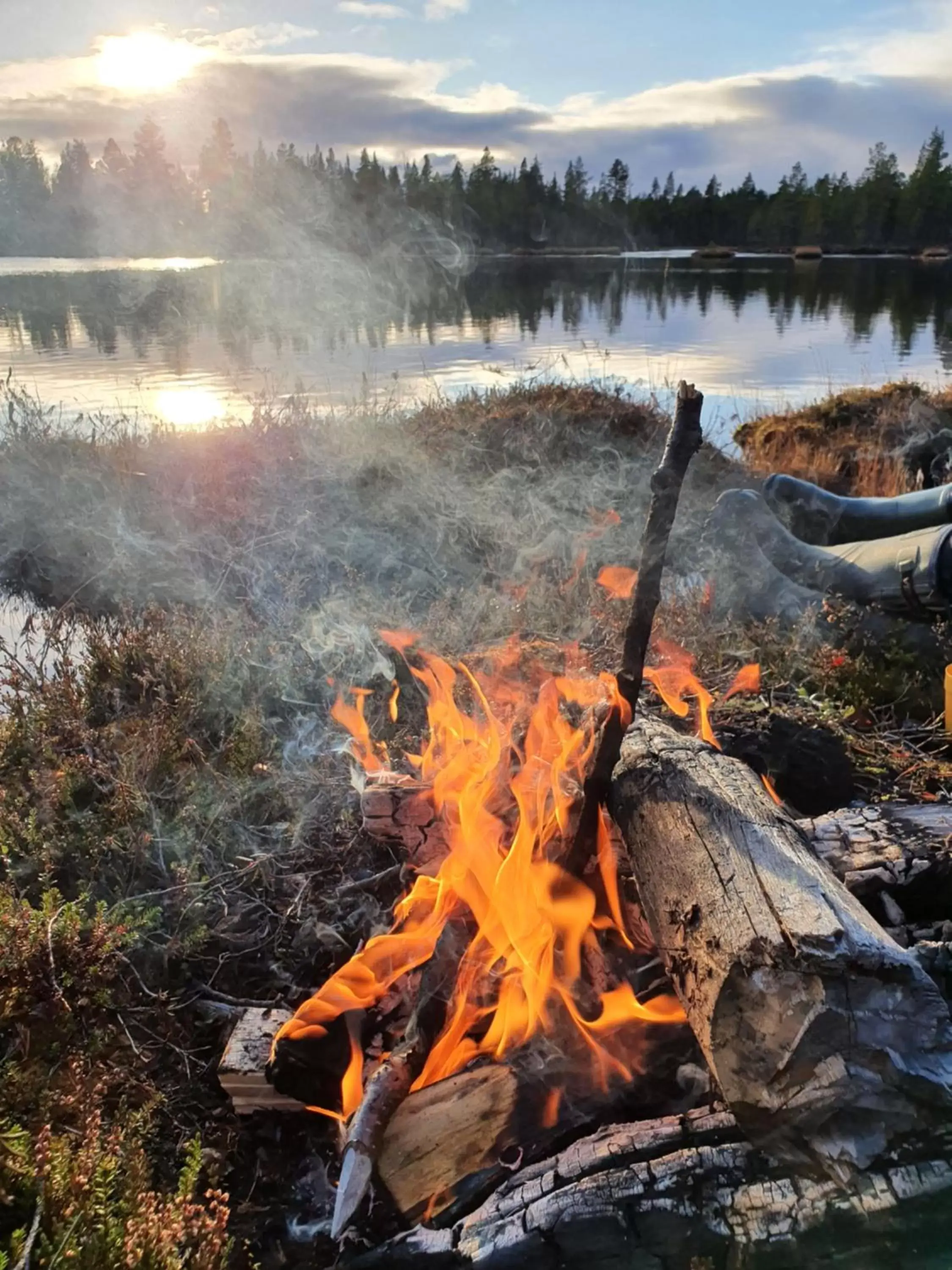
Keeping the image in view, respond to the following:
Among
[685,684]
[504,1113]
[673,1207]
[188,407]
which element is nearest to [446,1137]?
[504,1113]

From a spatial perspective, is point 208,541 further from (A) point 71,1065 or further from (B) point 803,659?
(A) point 71,1065

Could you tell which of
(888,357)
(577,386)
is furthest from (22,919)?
(888,357)

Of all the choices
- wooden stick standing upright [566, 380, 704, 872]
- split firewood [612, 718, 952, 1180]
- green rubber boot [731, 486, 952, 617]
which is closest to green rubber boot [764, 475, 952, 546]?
green rubber boot [731, 486, 952, 617]

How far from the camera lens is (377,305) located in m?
28.1

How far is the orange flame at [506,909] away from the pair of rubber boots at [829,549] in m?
3.22

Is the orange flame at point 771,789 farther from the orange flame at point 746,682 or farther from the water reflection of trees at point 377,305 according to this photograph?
the water reflection of trees at point 377,305

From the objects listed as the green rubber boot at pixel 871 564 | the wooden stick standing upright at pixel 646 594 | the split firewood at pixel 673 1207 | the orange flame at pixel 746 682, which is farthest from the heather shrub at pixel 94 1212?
the green rubber boot at pixel 871 564

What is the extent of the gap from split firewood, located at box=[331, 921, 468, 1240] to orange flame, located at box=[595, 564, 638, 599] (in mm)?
3643

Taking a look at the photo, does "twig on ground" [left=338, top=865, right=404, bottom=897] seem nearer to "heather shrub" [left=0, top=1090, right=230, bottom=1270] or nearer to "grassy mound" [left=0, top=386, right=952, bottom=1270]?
"grassy mound" [left=0, top=386, right=952, bottom=1270]

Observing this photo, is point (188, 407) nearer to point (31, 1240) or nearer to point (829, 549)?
point (829, 549)

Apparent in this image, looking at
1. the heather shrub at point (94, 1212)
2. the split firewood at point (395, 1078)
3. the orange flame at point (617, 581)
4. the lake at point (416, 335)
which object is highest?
the lake at point (416, 335)

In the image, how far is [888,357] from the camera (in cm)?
2083

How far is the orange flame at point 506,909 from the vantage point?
2.66 m

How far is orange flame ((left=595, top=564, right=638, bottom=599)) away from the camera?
6.27 metres
